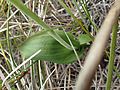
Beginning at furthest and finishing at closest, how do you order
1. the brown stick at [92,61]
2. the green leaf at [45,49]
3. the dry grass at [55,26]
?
the dry grass at [55,26] → the green leaf at [45,49] → the brown stick at [92,61]

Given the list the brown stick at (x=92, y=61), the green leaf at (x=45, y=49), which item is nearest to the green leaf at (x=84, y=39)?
the green leaf at (x=45, y=49)

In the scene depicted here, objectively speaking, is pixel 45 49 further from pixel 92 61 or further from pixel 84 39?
pixel 92 61

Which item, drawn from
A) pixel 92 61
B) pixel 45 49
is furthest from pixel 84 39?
pixel 92 61

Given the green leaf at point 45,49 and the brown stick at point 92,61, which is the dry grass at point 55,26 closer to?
the green leaf at point 45,49

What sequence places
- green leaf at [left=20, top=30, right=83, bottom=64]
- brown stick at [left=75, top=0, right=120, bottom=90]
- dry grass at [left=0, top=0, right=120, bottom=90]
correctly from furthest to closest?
dry grass at [left=0, top=0, right=120, bottom=90], green leaf at [left=20, top=30, right=83, bottom=64], brown stick at [left=75, top=0, right=120, bottom=90]

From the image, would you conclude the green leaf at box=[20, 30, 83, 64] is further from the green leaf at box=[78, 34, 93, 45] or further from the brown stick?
the brown stick

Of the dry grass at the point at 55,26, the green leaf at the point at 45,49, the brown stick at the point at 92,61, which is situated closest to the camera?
the brown stick at the point at 92,61

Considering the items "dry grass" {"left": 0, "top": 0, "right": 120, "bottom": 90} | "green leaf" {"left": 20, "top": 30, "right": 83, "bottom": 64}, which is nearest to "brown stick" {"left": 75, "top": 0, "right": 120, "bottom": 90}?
"green leaf" {"left": 20, "top": 30, "right": 83, "bottom": 64}

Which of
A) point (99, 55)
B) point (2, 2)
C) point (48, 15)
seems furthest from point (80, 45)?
point (99, 55)

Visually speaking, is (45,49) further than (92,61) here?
Yes

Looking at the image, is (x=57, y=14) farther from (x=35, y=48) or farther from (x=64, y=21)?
(x=35, y=48)

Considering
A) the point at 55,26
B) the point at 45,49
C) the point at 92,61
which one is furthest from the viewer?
the point at 55,26
